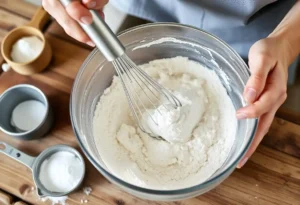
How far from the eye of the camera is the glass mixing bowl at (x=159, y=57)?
2.45ft

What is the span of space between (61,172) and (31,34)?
1.05 ft

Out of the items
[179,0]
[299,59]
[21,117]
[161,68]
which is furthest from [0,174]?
[299,59]

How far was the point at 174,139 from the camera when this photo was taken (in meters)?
0.75

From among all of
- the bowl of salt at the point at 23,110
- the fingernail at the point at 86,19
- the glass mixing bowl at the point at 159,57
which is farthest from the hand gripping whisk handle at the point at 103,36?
the bowl of salt at the point at 23,110

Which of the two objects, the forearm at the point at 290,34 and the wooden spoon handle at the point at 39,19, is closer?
the forearm at the point at 290,34

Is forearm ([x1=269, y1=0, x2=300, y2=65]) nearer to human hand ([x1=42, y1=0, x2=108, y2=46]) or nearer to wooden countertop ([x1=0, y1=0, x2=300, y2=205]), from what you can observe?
wooden countertop ([x1=0, y1=0, x2=300, y2=205])

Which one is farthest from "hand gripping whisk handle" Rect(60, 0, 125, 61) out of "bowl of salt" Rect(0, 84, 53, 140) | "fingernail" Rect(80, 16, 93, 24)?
"bowl of salt" Rect(0, 84, 53, 140)

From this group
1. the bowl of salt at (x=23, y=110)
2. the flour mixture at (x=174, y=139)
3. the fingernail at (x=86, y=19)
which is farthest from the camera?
the bowl of salt at (x=23, y=110)

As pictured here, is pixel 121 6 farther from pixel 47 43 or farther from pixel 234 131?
pixel 234 131

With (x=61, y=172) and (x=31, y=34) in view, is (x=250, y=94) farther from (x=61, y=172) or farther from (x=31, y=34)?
(x=31, y=34)

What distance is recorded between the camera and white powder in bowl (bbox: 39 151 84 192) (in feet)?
2.61

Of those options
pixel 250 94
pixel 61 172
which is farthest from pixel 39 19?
pixel 250 94

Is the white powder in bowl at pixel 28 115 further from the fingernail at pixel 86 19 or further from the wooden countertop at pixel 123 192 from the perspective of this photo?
the fingernail at pixel 86 19

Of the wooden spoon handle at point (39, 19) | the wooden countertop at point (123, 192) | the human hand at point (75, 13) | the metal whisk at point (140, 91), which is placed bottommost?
the wooden countertop at point (123, 192)
